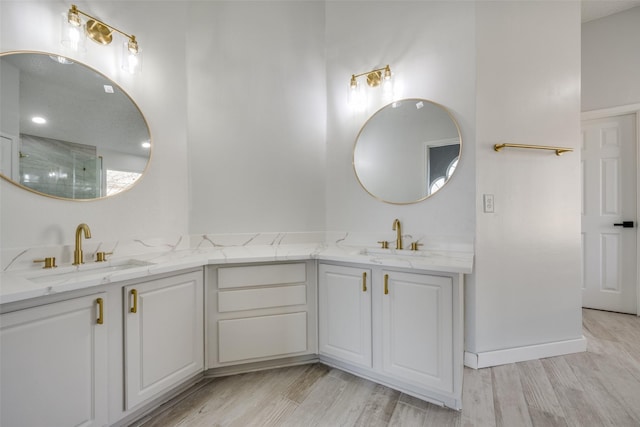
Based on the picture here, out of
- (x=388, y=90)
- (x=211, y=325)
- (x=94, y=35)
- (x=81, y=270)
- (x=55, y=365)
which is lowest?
(x=211, y=325)

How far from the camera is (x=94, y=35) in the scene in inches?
69.6

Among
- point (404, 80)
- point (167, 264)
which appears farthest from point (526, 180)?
point (167, 264)

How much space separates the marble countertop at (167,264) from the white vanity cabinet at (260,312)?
0.30 ft

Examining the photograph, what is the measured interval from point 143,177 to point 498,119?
255 cm

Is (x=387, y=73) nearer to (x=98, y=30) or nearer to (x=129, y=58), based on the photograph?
(x=129, y=58)

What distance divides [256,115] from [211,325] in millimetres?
1689

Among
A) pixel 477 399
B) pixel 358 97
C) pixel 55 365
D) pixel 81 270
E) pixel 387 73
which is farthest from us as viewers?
pixel 358 97

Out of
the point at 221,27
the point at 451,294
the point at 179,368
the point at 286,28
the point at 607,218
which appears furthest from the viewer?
the point at 607,218

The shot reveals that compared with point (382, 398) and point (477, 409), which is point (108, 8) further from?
point (477, 409)

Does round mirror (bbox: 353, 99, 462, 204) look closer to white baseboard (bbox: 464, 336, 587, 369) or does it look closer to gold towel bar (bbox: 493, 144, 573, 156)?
gold towel bar (bbox: 493, 144, 573, 156)

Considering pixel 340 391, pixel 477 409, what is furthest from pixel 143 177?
Answer: pixel 477 409

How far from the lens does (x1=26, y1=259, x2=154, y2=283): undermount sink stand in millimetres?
1447

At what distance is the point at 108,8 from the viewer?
189cm

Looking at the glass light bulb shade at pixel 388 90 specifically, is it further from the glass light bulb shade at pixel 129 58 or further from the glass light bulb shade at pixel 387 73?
the glass light bulb shade at pixel 129 58
